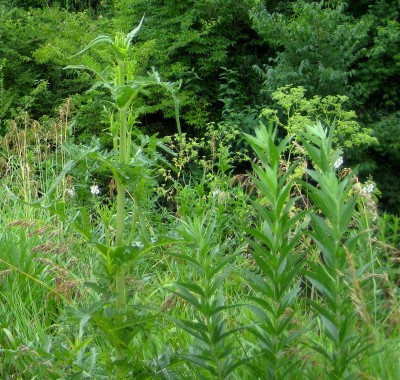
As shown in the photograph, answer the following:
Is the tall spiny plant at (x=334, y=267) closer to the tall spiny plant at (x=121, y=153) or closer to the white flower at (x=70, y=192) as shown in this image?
the tall spiny plant at (x=121, y=153)

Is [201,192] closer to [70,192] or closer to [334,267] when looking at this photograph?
[70,192]

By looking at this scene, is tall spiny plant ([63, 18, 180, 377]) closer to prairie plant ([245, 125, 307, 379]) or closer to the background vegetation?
the background vegetation

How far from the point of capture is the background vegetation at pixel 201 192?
2.22 m

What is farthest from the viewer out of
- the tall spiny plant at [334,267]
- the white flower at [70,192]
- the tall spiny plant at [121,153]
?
the white flower at [70,192]

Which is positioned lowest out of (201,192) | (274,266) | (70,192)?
(70,192)

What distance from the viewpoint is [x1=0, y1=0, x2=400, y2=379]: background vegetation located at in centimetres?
222

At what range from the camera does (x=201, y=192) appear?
4840 millimetres

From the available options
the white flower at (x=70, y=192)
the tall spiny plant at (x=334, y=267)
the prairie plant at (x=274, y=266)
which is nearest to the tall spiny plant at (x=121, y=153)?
the prairie plant at (x=274, y=266)

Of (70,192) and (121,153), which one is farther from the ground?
(121,153)

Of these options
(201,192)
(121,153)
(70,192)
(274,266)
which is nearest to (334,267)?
(274,266)

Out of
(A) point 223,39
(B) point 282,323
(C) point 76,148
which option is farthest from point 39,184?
(B) point 282,323

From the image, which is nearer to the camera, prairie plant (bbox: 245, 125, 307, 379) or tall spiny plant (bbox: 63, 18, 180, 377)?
prairie plant (bbox: 245, 125, 307, 379)

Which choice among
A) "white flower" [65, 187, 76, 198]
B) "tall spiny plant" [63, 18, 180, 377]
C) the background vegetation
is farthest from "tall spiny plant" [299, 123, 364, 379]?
"white flower" [65, 187, 76, 198]

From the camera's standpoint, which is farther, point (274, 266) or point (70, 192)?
point (70, 192)
